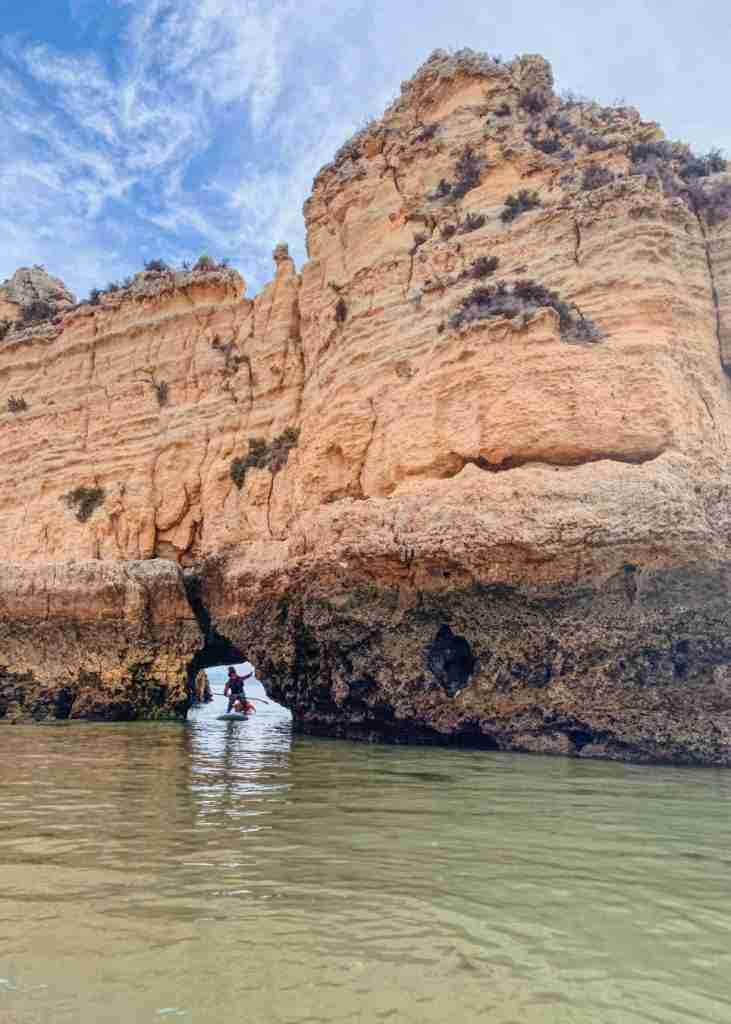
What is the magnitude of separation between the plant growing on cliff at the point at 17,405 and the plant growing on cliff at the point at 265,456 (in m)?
6.21

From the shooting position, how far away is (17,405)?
1869 cm

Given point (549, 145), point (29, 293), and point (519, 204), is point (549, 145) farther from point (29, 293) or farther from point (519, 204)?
point (29, 293)

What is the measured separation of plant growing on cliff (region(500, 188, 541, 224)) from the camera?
1225cm

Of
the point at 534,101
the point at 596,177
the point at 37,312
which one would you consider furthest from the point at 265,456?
the point at 37,312

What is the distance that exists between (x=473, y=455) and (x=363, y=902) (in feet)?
24.1

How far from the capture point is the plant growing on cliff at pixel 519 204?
12.2 meters

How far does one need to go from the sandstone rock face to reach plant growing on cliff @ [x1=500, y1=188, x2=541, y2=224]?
0.05 m

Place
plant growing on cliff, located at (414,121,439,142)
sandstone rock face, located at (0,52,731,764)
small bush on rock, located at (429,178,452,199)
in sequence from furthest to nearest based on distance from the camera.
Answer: plant growing on cliff, located at (414,121,439,142)
small bush on rock, located at (429,178,452,199)
sandstone rock face, located at (0,52,731,764)

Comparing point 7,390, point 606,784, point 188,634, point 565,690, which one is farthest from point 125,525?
point 606,784

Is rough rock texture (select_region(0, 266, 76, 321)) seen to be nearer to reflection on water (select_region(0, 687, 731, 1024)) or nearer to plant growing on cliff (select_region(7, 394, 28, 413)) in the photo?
plant growing on cliff (select_region(7, 394, 28, 413))

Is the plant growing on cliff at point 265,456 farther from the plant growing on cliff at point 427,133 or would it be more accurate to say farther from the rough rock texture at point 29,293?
the rough rock texture at point 29,293

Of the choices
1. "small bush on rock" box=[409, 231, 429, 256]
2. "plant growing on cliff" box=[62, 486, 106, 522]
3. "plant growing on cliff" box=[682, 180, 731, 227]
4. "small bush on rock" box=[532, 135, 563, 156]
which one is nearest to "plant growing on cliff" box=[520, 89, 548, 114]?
"small bush on rock" box=[532, 135, 563, 156]

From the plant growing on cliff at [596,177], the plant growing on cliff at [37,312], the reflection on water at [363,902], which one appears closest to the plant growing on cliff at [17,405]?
the plant growing on cliff at [37,312]

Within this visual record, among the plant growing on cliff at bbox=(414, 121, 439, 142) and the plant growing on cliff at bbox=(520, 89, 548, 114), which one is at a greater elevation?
the plant growing on cliff at bbox=(520, 89, 548, 114)
